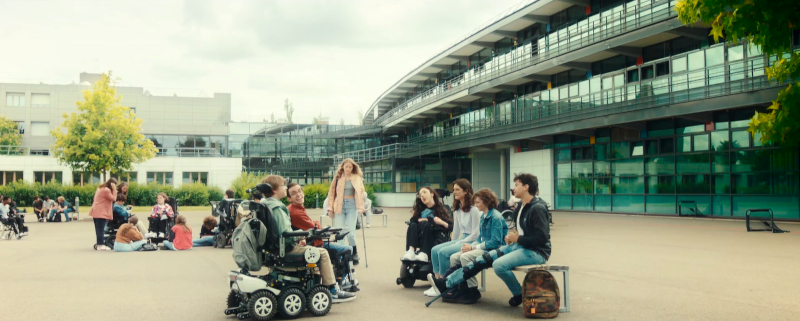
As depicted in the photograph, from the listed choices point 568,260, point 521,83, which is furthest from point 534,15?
point 568,260

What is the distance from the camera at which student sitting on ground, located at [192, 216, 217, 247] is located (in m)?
16.4

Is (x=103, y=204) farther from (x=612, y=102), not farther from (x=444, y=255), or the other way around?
(x=612, y=102)

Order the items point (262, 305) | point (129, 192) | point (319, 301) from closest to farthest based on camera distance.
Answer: point (262, 305) → point (319, 301) → point (129, 192)

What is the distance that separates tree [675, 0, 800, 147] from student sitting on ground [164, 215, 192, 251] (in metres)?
11.7

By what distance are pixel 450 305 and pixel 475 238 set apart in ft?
4.20

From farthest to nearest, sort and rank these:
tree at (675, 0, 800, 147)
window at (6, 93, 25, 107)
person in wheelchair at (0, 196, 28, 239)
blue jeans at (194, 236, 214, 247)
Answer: window at (6, 93, 25, 107) → person in wheelchair at (0, 196, 28, 239) → blue jeans at (194, 236, 214, 247) → tree at (675, 0, 800, 147)

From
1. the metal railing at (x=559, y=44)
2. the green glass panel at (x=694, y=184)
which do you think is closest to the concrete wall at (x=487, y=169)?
the metal railing at (x=559, y=44)

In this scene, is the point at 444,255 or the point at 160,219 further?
the point at 160,219

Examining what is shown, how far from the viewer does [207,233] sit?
17.0 meters

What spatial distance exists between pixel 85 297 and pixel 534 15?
30727mm

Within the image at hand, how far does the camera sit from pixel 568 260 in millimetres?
12305

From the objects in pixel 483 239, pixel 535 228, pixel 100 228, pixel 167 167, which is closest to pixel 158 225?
pixel 100 228

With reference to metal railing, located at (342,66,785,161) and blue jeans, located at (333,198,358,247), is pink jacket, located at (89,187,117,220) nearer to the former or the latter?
blue jeans, located at (333,198,358,247)

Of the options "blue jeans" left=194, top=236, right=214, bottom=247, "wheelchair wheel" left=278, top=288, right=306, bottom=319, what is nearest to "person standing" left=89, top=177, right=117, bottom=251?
"blue jeans" left=194, top=236, right=214, bottom=247
